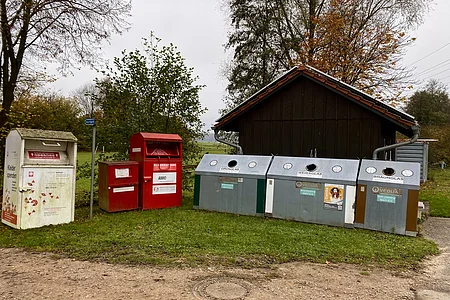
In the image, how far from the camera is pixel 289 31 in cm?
2088

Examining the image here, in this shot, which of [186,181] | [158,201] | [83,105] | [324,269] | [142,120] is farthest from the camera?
[83,105]

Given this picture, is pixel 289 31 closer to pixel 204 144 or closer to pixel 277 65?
pixel 277 65

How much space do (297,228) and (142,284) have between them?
3.73 m

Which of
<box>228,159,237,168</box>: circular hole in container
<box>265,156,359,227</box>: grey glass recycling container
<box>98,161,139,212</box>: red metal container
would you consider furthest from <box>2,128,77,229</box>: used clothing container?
<box>265,156,359,227</box>: grey glass recycling container

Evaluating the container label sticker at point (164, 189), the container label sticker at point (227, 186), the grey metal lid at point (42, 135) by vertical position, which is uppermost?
the grey metal lid at point (42, 135)

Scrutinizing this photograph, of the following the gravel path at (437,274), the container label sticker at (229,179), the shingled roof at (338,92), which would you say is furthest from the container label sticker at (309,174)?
the shingled roof at (338,92)

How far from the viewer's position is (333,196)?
7.15 m

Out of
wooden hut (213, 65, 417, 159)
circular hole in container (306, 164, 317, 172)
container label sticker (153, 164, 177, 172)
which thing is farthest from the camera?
wooden hut (213, 65, 417, 159)

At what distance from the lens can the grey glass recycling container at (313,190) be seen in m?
7.07

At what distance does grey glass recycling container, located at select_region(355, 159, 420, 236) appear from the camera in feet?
21.5

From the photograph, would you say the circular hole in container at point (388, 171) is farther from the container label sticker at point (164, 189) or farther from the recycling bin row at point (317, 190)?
the container label sticker at point (164, 189)

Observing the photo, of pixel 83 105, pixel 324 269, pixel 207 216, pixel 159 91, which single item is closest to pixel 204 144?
pixel 159 91

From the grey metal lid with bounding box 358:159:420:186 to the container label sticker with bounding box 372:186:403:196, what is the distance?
0.13 meters

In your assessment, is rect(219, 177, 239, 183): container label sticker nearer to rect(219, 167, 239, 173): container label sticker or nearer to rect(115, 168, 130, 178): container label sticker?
rect(219, 167, 239, 173): container label sticker
